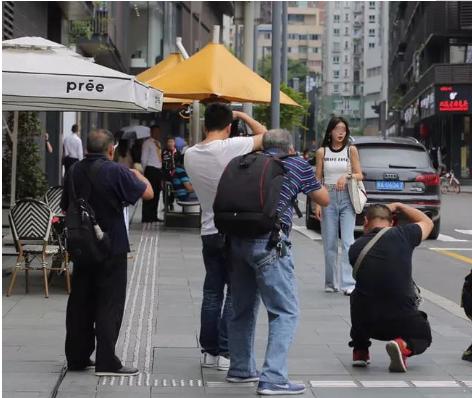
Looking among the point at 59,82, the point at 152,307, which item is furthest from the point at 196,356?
the point at 59,82

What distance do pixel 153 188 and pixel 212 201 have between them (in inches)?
557

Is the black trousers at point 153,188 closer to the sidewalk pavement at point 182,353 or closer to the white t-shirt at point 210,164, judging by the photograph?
the sidewalk pavement at point 182,353

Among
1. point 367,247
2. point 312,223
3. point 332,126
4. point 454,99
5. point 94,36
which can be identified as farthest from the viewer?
point 454,99

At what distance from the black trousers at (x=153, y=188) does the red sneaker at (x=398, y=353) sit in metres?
14.1

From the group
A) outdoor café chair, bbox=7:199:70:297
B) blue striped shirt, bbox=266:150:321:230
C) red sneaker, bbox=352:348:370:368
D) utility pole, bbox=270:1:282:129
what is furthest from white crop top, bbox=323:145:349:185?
utility pole, bbox=270:1:282:129

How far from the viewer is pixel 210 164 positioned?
7387mm

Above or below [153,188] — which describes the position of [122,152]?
above

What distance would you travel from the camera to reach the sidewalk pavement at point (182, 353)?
7.07m

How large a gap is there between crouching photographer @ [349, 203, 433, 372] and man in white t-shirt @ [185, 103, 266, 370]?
0.93m

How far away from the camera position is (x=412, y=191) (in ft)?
62.7

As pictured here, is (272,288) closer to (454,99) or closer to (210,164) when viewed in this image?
(210,164)

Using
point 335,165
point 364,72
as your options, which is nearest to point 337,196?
point 335,165

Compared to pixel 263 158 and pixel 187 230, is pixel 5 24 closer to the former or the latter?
pixel 187 230

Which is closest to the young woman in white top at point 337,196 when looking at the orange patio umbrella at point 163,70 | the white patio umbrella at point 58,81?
the white patio umbrella at point 58,81
